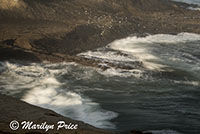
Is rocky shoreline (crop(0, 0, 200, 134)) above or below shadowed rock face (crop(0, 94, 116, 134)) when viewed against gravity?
above

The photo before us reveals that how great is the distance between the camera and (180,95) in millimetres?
13578

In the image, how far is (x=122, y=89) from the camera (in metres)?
14.0

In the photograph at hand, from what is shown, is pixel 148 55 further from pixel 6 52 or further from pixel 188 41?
pixel 6 52

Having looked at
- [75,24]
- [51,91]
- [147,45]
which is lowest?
[51,91]

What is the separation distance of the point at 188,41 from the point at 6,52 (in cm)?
978

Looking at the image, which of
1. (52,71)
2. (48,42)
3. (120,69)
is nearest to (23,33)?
(48,42)

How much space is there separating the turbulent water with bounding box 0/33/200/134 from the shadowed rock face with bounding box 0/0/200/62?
1306mm

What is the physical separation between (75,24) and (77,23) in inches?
8.6

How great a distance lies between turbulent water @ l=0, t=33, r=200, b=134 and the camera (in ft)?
36.3

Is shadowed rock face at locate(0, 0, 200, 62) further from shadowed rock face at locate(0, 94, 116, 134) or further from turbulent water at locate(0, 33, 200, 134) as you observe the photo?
shadowed rock face at locate(0, 94, 116, 134)

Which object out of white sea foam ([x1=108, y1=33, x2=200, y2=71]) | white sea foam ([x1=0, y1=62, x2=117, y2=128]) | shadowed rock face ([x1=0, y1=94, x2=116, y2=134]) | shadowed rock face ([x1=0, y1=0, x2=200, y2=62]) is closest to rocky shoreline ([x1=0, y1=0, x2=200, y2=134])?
shadowed rock face ([x1=0, y1=0, x2=200, y2=62])

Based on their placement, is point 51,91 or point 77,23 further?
point 77,23

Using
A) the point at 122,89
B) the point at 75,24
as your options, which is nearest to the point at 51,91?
the point at 122,89

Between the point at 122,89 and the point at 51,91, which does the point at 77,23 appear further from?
the point at 51,91
